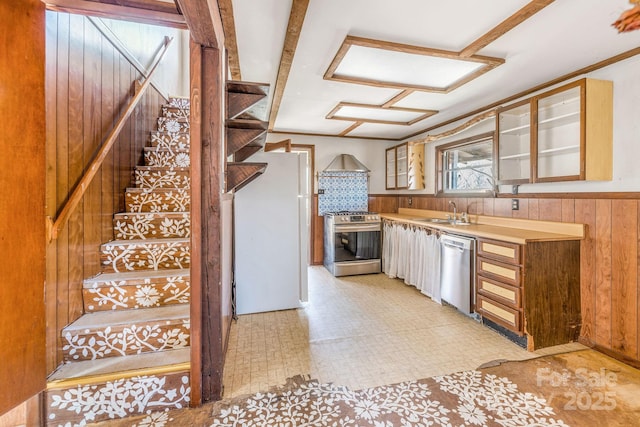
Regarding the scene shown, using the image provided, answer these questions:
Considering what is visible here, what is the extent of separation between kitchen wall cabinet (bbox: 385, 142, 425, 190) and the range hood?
51 centimetres

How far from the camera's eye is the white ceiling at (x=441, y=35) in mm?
1629

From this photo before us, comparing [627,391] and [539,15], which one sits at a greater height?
[539,15]

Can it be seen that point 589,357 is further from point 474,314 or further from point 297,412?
point 297,412

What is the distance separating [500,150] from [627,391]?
7.02 feet

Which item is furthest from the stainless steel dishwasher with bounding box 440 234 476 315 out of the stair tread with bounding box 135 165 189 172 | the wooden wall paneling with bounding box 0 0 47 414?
the wooden wall paneling with bounding box 0 0 47 414

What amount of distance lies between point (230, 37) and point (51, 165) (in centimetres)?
133

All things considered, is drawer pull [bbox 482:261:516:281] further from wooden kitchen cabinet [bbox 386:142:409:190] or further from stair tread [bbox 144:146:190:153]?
stair tread [bbox 144:146:190:153]

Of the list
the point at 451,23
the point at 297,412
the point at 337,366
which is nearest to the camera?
the point at 297,412

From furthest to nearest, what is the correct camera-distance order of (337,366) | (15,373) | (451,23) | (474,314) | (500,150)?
(500,150), (474,314), (337,366), (451,23), (15,373)

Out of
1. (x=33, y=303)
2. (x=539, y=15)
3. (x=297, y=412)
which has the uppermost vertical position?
(x=539, y=15)

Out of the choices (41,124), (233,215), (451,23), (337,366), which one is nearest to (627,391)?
(337,366)

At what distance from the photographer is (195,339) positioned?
165cm

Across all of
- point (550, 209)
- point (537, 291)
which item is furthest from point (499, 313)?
point (550, 209)

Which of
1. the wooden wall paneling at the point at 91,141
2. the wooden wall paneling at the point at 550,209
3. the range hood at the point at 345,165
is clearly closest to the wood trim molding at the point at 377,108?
the range hood at the point at 345,165
